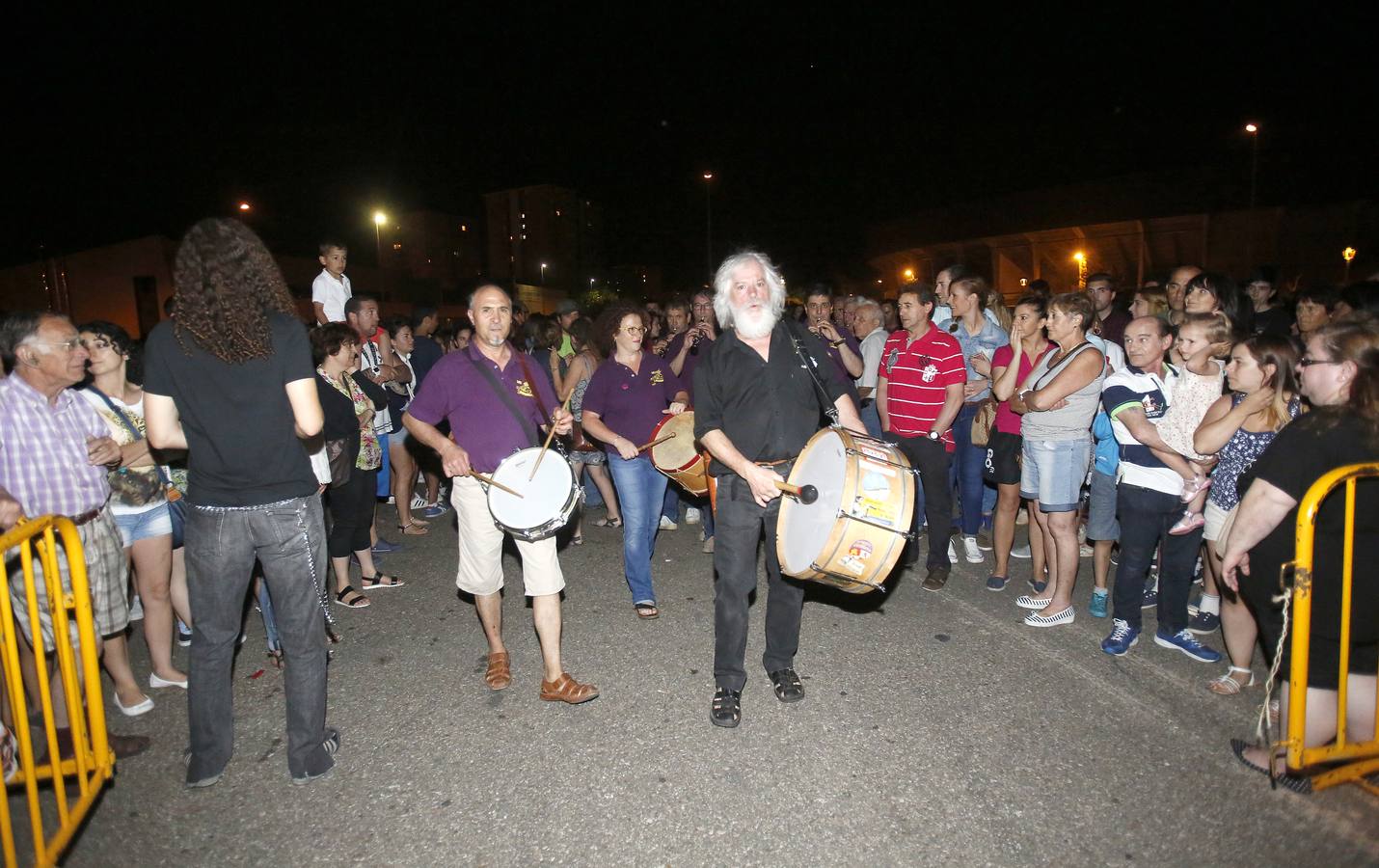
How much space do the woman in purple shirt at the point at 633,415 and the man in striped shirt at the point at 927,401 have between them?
1.75m

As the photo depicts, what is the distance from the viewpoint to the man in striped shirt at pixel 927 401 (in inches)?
221

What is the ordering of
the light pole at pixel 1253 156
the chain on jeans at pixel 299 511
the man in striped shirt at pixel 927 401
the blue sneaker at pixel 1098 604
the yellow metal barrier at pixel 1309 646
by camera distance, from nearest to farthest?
the yellow metal barrier at pixel 1309 646
the chain on jeans at pixel 299 511
the blue sneaker at pixel 1098 604
the man in striped shirt at pixel 927 401
the light pole at pixel 1253 156

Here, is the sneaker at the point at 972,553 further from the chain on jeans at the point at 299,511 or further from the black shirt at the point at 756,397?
the chain on jeans at the point at 299,511

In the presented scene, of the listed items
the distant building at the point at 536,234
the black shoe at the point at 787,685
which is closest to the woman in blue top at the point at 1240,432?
the black shoe at the point at 787,685

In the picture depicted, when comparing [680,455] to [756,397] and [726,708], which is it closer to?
[756,397]

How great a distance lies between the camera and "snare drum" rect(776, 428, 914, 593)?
3279 millimetres

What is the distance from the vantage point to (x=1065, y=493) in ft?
16.0

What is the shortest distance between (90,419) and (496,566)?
220 centimetres

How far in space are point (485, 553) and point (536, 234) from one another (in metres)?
70.5

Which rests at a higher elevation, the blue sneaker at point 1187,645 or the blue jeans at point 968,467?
the blue jeans at point 968,467

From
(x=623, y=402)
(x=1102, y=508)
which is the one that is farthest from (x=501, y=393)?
(x=1102, y=508)

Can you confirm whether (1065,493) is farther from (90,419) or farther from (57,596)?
(90,419)

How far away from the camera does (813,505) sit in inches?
139

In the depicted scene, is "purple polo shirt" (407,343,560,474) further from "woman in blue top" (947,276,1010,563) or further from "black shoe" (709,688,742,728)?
"woman in blue top" (947,276,1010,563)
